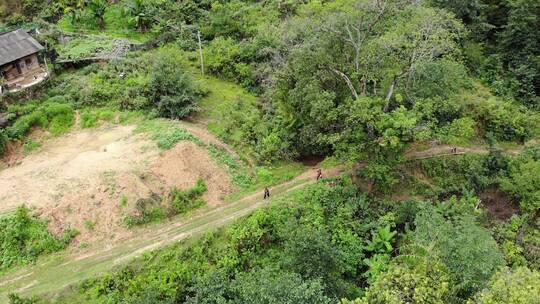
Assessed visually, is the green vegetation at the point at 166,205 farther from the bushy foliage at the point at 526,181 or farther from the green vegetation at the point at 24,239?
the bushy foliage at the point at 526,181

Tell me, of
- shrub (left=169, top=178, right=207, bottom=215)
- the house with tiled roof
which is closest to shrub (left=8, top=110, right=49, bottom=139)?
the house with tiled roof

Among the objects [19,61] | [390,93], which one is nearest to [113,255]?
[390,93]

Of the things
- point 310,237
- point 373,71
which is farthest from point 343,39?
point 310,237

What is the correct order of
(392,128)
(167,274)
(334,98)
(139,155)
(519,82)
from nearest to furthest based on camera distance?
1. (167,274)
2. (392,128)
3. (334,98)
4. (139,155)
5. (519,82)

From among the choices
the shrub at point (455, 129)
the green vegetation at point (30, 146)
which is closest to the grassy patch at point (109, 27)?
the green vegetation at point (30, 146)

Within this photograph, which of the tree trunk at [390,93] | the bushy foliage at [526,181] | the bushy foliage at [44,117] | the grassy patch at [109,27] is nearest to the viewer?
the tree trunk at [390,93]

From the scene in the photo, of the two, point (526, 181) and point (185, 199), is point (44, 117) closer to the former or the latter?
point (185, 199)

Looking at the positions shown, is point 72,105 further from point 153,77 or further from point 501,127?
point 501,127

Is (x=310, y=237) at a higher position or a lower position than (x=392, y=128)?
lower
